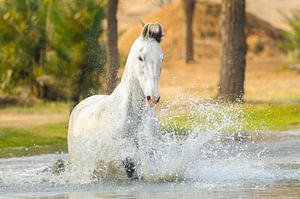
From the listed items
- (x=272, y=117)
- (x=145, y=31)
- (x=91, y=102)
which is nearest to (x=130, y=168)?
(x=145, y=31)

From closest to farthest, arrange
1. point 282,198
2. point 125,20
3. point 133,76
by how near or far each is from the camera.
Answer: point 282,198 < point 133,76 < point 125,20

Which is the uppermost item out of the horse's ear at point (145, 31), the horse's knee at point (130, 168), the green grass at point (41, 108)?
the horse's ear at point (145, 31)

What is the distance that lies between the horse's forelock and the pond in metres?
1.26

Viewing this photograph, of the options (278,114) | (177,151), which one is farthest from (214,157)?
(278,114)

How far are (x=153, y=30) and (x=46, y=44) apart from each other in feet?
60.2

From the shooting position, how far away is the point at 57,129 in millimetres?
20953

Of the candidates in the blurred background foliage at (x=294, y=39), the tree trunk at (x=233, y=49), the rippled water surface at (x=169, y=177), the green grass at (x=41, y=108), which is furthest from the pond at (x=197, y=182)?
the blurred background foliage at (x=294, y=39)

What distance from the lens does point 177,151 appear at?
467 inches

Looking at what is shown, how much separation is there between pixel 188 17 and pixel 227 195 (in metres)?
27.7

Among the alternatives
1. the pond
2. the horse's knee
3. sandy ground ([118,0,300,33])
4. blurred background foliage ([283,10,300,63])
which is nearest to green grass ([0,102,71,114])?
blurred background foliage ([283,10,300,63])

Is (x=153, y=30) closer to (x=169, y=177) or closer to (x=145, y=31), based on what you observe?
(x=145, y=31)

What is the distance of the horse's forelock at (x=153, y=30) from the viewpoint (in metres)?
11.4

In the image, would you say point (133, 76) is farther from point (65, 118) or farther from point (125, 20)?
point (125, 20)

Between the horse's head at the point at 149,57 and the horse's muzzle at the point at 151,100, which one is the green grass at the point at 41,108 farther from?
the horse's muzzle at the point at 151,100
